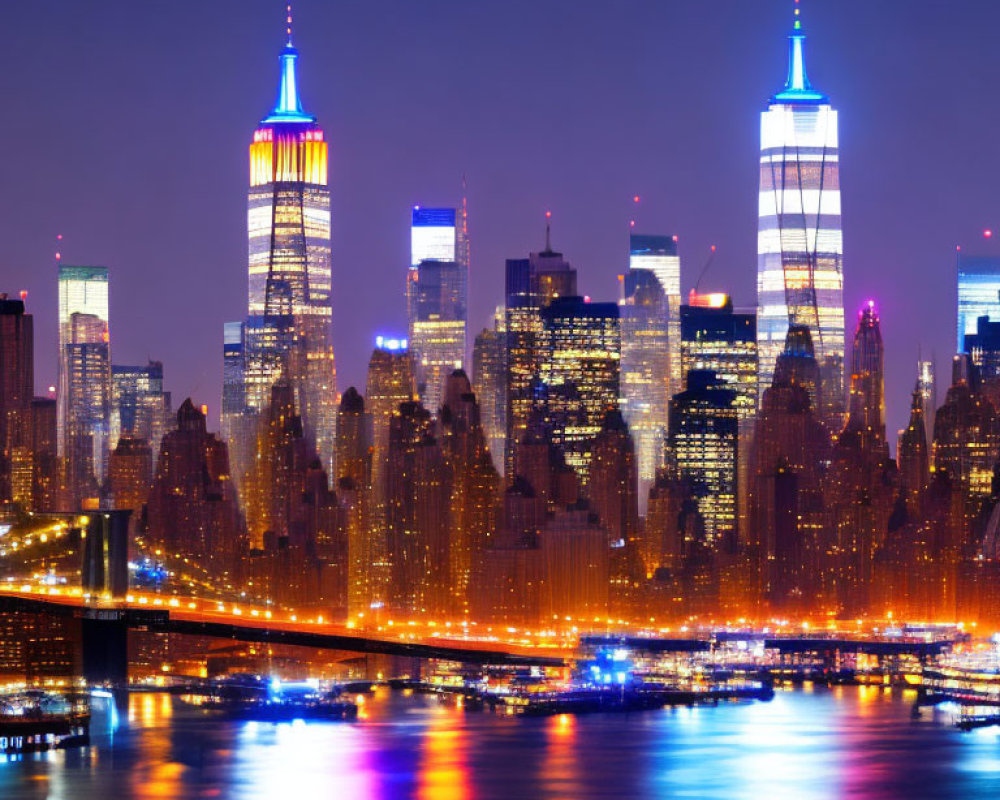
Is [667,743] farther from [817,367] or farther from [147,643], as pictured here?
[817,367]

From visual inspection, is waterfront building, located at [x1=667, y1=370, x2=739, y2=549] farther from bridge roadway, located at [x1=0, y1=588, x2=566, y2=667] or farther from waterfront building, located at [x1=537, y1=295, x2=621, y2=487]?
bridge roadway, located at [x1=0, y1=588, x2=566, y2=667]

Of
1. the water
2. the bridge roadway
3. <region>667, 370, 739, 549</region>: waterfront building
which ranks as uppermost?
<region>667, 370, 739, 549</region>: waterfront building

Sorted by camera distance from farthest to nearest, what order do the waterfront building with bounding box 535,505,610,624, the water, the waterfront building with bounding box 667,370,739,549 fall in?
the waterfront building with bounding box 667,370,739,549 < the waterfront building with bounding box 535,505,610,624 < the water

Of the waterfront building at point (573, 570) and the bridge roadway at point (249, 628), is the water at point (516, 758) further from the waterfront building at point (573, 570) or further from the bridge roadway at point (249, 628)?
the waterfront building at point (573, 570)

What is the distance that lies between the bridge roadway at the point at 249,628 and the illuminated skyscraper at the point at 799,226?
2674 inches

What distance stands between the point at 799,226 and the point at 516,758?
89.4m

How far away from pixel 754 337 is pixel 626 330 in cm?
753

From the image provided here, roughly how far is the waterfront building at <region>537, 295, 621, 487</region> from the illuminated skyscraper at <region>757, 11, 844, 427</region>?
16.5 meters

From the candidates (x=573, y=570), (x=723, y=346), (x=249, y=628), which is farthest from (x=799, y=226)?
(x=249, y=628)

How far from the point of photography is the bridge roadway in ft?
203

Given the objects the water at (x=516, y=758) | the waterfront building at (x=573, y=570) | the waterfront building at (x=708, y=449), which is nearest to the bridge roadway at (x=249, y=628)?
the water at (x=516, y=758)

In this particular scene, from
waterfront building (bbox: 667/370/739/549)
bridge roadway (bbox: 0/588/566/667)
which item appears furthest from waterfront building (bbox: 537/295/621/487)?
bridge roadway (bbox: 0/588/566/667)

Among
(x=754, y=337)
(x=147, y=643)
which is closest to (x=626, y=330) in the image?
(x=754, y=337)

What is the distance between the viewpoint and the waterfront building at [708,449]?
117750 millimetres
